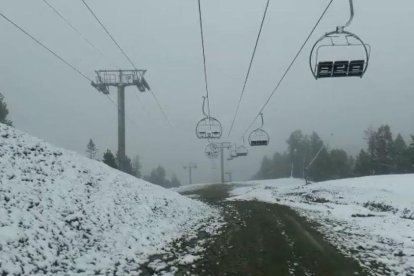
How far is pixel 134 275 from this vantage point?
38.1 ft

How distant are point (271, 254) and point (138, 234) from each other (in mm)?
5091

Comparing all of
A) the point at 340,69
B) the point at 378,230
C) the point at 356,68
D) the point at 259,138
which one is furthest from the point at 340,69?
the point at 259,138

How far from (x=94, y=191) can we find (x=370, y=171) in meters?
88.5

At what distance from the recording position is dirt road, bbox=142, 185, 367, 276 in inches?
470

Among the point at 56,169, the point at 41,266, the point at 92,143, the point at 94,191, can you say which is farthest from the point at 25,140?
the point at 92,143

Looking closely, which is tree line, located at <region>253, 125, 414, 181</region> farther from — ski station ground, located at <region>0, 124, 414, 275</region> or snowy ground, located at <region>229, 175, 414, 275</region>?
ski station ground, located at <region>0, 124, 414, 275</region>

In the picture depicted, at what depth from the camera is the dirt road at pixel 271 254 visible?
39.2ft

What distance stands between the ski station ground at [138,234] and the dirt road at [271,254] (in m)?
0.03

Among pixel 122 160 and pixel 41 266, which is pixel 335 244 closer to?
pixel 41 266

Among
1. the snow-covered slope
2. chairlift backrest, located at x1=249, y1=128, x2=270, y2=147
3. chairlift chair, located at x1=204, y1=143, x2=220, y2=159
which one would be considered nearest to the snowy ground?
the snow-covered slope

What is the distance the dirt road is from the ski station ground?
0.03m

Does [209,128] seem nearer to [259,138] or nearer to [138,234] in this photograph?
[259,138]

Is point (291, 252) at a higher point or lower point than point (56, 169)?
lower

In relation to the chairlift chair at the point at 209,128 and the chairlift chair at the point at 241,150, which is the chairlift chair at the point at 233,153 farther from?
the chairlift chair at the point at 209,128
